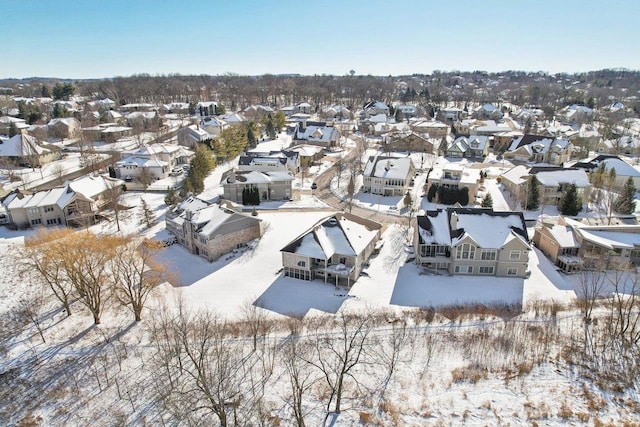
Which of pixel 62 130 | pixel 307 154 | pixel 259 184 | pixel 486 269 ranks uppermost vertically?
pixel 62 130

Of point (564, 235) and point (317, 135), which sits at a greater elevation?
point (317, 135)

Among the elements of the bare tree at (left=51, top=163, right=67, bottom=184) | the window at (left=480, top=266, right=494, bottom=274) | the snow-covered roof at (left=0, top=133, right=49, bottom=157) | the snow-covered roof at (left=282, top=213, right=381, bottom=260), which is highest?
the snow-covered roof at (left=0, top=133, right=49, bottom=157)

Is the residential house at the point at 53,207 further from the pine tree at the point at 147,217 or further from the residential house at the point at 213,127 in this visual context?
the residential house at the point at 213,127

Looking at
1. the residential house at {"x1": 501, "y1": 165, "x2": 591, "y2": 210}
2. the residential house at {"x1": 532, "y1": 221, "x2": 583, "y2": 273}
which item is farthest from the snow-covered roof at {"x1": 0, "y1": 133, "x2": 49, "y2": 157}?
the residential house at {"x1": 532, "y1": 221, "x2": 583, "y2": 273}

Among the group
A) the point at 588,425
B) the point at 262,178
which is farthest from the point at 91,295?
the point at 588,425

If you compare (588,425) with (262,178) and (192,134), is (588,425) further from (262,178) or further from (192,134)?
(192,134)

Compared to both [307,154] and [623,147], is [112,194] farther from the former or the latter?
[623,147]

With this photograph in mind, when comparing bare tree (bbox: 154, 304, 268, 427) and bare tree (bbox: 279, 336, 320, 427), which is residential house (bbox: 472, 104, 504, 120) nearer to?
bare tree (bbox: 279, 336, 320, 427)

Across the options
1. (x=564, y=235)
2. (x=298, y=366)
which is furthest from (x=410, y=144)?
(x=298, y=366)
